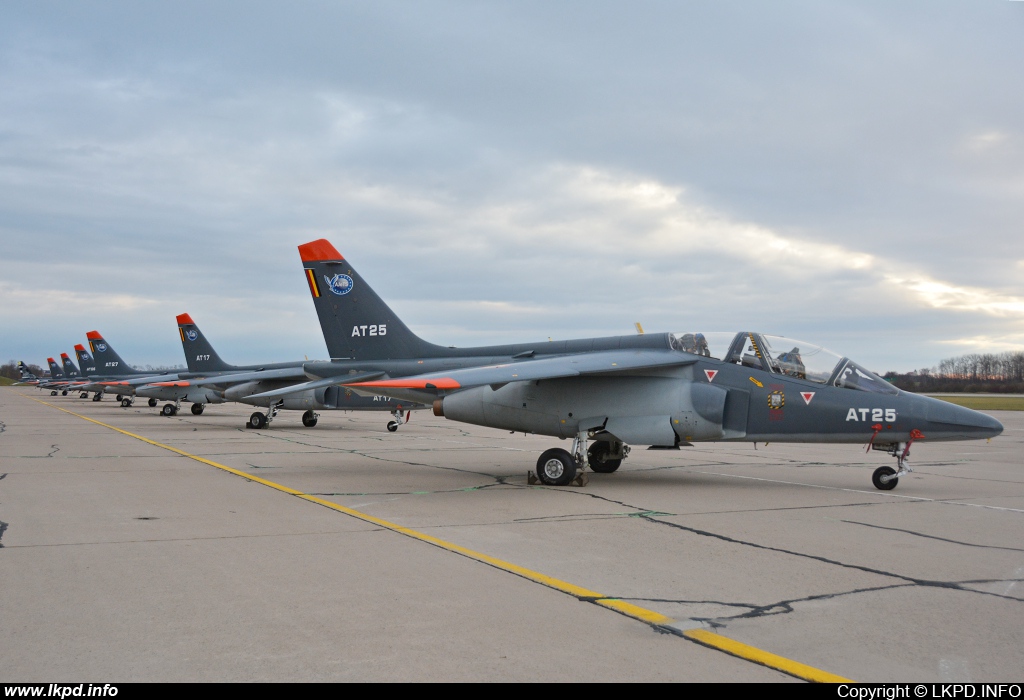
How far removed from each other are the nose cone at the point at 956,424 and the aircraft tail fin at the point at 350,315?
27.6ft

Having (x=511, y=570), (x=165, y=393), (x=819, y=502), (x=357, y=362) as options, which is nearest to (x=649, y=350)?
(x=819, y=502)

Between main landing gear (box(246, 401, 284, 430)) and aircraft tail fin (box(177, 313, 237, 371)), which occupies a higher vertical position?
aircraft tail fin (box(177, 313, 237, 371))

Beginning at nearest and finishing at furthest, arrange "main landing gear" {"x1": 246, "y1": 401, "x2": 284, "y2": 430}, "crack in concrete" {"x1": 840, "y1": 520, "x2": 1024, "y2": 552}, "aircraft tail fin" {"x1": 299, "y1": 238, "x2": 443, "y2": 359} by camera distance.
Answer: "crack in concrete" {"x1": 840, "y1": 520, "x2": 1024, "y2": 552}
"aircraft tail fin" {"x1": 299, "y1": 238, "x2": 443, "y2": 359}
"main landing gear" {"x1": 246, "y1": 401, "x2": 284, "y2": 430}

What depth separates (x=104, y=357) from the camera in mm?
52281

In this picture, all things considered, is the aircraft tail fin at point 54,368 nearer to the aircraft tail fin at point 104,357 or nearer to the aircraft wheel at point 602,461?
the aircraft tail fin at point 104,357

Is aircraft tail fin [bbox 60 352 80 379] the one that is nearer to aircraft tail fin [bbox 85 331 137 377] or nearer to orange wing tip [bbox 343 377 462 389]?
aircraft tail fin [bbox 85 331 137 377]

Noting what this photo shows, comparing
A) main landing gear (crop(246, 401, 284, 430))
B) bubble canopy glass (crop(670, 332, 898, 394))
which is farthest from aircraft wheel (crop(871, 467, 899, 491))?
main landing gear (crop(246, 401, 284, 430))

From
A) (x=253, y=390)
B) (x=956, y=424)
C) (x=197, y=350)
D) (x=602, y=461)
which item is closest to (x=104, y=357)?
(x=197, y=350)

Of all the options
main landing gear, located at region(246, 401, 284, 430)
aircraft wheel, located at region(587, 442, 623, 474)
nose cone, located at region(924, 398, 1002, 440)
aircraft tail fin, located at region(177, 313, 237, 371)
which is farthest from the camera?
aircraft tail fin, located at region(177, 313, 237, 371)

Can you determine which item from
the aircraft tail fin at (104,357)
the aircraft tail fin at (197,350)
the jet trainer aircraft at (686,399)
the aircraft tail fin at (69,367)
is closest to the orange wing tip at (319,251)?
the jet trainer aircraft at (686,399)

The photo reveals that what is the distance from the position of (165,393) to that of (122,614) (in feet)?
110

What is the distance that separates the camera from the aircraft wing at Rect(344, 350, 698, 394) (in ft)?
35.7

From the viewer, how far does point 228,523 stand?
819 cm
